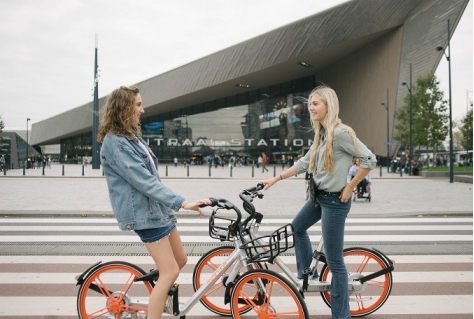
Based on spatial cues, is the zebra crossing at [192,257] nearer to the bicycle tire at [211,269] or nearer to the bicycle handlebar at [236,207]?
the bicycle tire at [211,269]

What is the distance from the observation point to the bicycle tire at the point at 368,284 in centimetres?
384

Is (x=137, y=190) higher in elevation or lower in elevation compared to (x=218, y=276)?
higher

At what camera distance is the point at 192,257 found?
5.82 metres

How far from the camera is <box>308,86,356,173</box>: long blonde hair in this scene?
342 centimetres

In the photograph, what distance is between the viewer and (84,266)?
5387 mm

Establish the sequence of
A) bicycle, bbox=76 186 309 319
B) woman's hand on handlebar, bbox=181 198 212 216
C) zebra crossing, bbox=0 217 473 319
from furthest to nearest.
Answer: zebra crossing, bbox=0 217 473 319
bicycle, bbox=76 186 309 319
woman's hand on handlebar, bbox=181 198 212 216

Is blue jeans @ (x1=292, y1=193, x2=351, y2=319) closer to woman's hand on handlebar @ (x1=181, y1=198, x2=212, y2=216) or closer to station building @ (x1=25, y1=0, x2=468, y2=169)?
woman's hand on handlebar @ (x1=181, y1=198, x2=212, y2=216)

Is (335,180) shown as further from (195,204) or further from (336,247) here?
(195,204)

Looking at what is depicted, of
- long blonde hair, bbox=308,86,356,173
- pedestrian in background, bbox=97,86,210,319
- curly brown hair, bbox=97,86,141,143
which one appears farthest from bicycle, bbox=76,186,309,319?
curly brown hair, bbox=97,86,141,143

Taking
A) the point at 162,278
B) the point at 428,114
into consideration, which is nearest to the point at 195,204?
the point at 162,278

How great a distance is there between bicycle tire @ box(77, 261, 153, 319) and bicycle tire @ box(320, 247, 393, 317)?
5.35 feet

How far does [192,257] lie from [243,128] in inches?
1898

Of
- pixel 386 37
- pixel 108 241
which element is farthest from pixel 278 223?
pixel 386 37

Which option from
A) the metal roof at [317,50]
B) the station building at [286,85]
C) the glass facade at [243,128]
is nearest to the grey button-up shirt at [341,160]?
the station building at [286,85]
